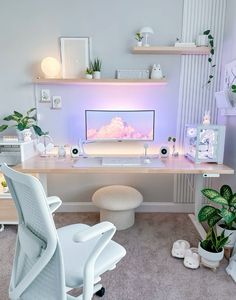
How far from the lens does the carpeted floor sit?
59.2 inches

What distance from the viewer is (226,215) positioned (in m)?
1.63

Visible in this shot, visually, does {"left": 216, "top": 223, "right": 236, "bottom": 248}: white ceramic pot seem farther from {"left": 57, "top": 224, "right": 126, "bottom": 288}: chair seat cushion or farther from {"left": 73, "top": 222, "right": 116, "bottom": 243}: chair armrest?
{"left": 73, "top": 222, "right": 116, "bottom": 243}: chair armrest

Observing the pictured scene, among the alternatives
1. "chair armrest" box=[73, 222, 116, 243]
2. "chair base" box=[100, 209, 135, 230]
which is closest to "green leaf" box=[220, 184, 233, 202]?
"chair base" box=[100, 209, 135, 230]

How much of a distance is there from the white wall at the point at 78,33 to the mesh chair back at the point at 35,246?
1723mm

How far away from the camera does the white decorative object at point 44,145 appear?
2357mm

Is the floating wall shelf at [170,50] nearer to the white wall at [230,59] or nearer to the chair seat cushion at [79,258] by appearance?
the white wall at [230,59]

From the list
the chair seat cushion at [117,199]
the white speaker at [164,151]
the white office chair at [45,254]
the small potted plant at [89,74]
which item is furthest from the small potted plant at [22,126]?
the white office chair at [45,254]

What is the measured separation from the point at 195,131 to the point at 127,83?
854 mm

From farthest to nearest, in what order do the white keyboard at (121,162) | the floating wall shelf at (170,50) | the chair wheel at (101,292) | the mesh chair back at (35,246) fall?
the floating wall shelf at (170,50)
the white keyboard at (121,162)
the chair wheel at (101,292)
the mesh chair back at (35,246)

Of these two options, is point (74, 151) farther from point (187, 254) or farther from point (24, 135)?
point (187, 254)

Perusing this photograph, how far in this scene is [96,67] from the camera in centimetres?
233

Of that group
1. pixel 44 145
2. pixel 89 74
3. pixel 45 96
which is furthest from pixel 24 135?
pixel 89 74

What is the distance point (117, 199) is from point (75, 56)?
1.51 m

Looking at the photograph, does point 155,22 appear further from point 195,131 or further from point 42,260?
point 42,260
